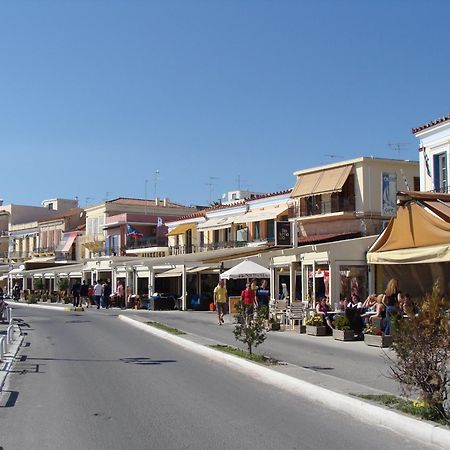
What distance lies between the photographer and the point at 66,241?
73500mm

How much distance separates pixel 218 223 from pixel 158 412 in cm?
3850

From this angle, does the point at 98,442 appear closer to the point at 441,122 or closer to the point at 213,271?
the point at 441,122

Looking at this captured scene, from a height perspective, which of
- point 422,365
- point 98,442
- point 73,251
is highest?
point 73,251

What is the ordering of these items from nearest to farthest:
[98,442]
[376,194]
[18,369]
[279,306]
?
[98,442] → [18,369] → [279,306] → [376,194]

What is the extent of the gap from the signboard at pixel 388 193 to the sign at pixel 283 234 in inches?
250

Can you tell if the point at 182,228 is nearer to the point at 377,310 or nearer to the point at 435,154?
the point at 435,154

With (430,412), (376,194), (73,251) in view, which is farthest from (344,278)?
(73,251)

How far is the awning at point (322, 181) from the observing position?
123 ft

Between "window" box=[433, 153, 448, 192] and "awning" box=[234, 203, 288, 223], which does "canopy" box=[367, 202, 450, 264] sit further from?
"awning" box=[234, 203, 288, 223]

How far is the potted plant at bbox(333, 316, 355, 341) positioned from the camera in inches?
738

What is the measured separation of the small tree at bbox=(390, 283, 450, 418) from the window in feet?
65.1

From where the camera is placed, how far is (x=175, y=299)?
39500 mm

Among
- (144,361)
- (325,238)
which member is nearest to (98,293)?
(325,238)

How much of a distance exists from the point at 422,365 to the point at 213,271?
100ft
